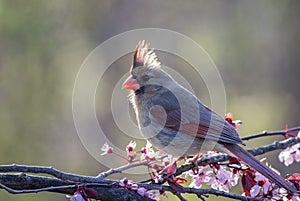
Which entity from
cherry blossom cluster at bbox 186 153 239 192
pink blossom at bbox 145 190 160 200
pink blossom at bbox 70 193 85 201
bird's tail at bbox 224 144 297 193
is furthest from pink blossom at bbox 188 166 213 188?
pink blossom at bbox 70 193 85 201

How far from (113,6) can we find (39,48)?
321 centimetres

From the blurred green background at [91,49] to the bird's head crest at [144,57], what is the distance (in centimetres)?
323

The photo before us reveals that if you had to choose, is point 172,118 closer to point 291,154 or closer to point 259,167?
point 291,154

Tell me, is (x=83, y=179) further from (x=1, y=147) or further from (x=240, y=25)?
(x=240, y=25)

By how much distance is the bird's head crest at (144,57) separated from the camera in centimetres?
396

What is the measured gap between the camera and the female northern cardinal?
3.63m

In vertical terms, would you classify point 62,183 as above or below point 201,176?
below

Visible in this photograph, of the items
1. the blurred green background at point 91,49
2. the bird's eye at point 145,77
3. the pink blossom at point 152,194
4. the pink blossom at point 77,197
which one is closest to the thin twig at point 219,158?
the pink blossom at point 152,194

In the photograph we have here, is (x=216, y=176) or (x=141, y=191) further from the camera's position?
(x=216, y=176)

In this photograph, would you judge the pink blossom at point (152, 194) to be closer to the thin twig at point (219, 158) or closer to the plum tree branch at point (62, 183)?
the plum tree branch at point (62, 183)

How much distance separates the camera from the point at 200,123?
386 cm

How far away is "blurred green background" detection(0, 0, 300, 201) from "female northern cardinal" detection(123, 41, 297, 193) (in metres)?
3.13

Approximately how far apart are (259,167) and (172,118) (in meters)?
0.91

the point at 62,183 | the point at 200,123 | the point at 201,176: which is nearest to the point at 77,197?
the point at 62,183
